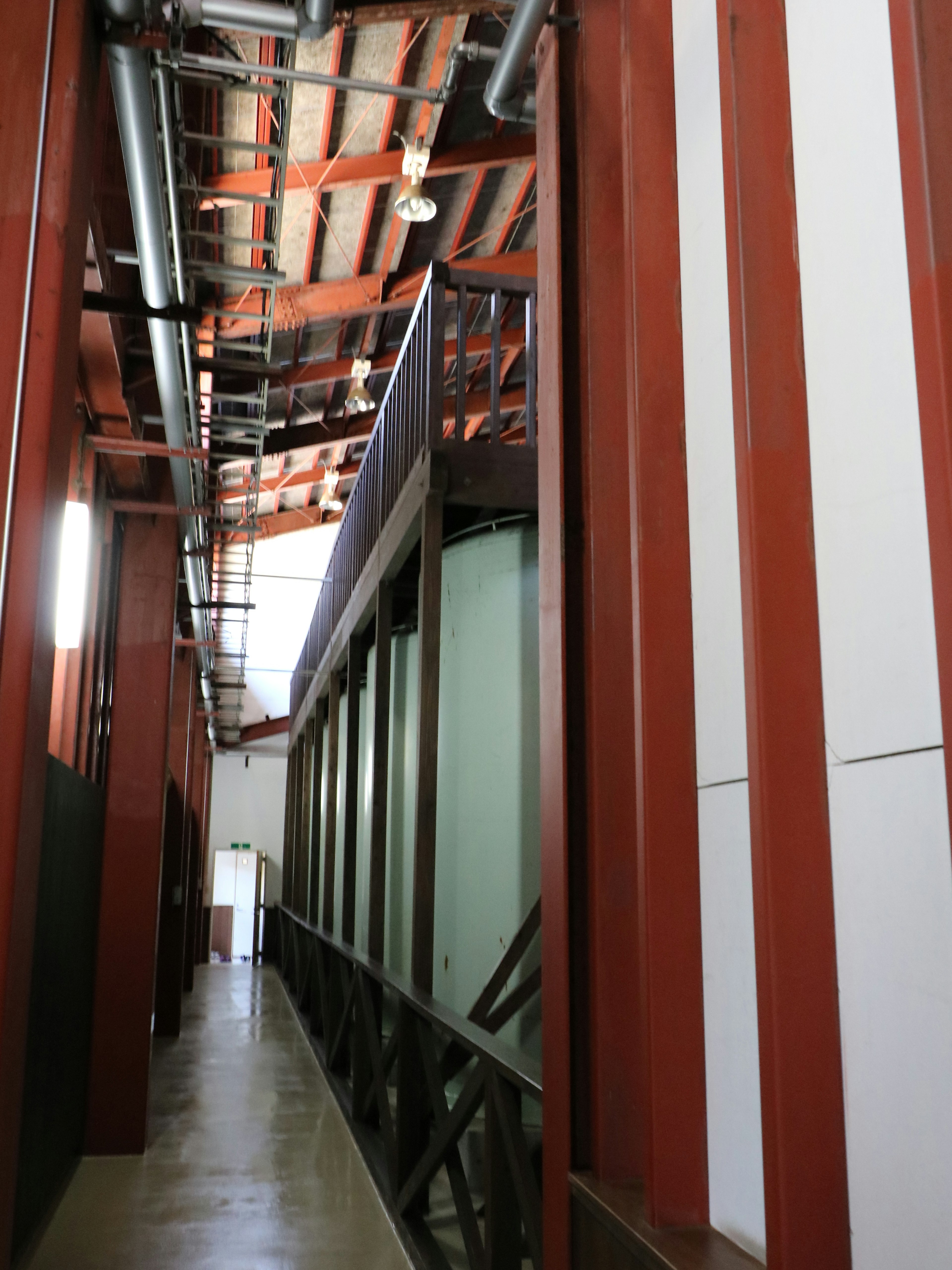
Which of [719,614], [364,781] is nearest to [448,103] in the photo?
[364,781]

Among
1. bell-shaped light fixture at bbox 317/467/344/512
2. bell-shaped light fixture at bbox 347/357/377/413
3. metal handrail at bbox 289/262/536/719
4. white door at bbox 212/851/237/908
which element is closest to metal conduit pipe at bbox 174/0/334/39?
metal handrail at bbox 289/262/536/719

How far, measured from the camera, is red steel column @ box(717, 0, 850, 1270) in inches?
72.2

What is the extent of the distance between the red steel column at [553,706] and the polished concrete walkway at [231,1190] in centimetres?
279

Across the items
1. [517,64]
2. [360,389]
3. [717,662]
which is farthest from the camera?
[360,389]

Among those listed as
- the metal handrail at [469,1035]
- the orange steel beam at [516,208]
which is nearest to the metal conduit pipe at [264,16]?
the metal handrail at [469,1035]

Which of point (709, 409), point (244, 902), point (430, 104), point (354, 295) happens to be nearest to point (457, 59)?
point (709, 409)

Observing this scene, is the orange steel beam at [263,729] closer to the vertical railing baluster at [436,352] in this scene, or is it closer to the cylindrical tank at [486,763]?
the cylindrical tank at [486,763]

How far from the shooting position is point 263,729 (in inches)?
1075

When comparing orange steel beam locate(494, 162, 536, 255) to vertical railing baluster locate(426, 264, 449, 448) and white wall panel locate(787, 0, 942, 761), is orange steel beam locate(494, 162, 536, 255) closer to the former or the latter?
vertical railing baluster locate(426, 264, 449, 448)

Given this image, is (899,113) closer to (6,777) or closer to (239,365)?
(6,777)

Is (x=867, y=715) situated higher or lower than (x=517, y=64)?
lower

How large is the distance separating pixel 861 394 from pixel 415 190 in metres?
8.28

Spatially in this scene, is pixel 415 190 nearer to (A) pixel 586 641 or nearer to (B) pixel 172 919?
(A) pixel 586 641

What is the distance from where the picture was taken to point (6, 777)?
8.57 ft
